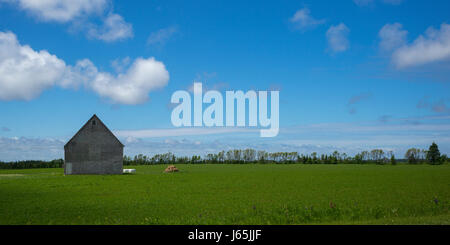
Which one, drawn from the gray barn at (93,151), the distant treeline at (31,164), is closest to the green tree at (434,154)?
the gray barn at (93,151)

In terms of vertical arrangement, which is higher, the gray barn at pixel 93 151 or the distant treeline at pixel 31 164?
the gray barn at pixel 93 151

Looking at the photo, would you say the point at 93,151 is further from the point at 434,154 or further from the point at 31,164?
the point at 434,154

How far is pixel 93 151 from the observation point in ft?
167

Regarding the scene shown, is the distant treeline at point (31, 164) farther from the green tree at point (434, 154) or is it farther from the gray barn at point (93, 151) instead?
the green tree at point (434, 154)

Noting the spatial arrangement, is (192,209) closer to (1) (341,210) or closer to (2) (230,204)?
(2) (230,204)

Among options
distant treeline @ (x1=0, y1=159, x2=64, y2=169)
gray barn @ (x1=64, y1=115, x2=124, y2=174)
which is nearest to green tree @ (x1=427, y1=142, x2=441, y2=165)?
gray barn @ (x1=64, y1=115, x2=124, y2=174)

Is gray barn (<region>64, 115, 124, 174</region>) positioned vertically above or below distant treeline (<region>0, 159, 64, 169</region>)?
above

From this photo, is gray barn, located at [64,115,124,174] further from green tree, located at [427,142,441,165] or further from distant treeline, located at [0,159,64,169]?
green tree, located at [427,142,441,165]

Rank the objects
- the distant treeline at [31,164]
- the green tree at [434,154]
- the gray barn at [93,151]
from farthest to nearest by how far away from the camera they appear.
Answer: the green tree at [434,154]
the distant treeline at [31,164]
the gray barn at [93,151]

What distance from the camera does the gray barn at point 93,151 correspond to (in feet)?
164

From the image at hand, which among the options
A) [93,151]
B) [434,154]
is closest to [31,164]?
[93,151]

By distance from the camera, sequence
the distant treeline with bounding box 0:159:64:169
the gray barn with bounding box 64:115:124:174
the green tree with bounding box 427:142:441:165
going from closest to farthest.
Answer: the gray barn with bounding box 64:115:124:174
the distant treeline with bounding box 0:159:64:169
the green tree with bounding box 427:142:441:165

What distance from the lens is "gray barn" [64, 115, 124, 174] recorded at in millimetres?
50000
